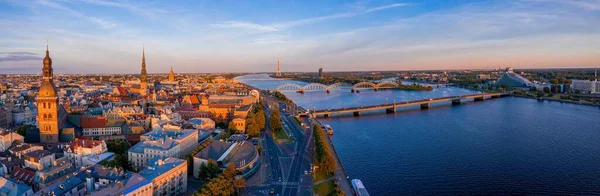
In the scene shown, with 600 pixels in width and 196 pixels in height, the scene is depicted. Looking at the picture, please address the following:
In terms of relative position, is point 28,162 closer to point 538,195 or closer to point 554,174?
point 538,195

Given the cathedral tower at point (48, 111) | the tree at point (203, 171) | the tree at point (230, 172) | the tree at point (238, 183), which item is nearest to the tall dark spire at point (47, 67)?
the cathedral tower at point (48, 111)

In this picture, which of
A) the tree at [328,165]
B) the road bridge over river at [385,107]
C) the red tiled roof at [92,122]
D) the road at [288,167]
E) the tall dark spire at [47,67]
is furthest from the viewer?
the road bridge over river at [385,107]

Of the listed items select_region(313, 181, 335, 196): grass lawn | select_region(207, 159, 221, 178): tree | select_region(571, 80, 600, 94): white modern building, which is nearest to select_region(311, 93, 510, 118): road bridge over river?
select_region(571, 80, 600, 94): white modern building

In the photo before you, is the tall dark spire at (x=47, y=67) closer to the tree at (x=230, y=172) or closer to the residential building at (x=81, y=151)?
the residential building at (x=81, y=151)

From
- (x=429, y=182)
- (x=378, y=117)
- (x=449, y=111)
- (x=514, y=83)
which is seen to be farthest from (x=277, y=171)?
(x=514, y=83)

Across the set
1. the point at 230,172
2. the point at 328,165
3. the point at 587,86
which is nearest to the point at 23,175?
the point at 230,172

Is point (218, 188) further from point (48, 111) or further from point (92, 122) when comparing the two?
point (92, 122)
